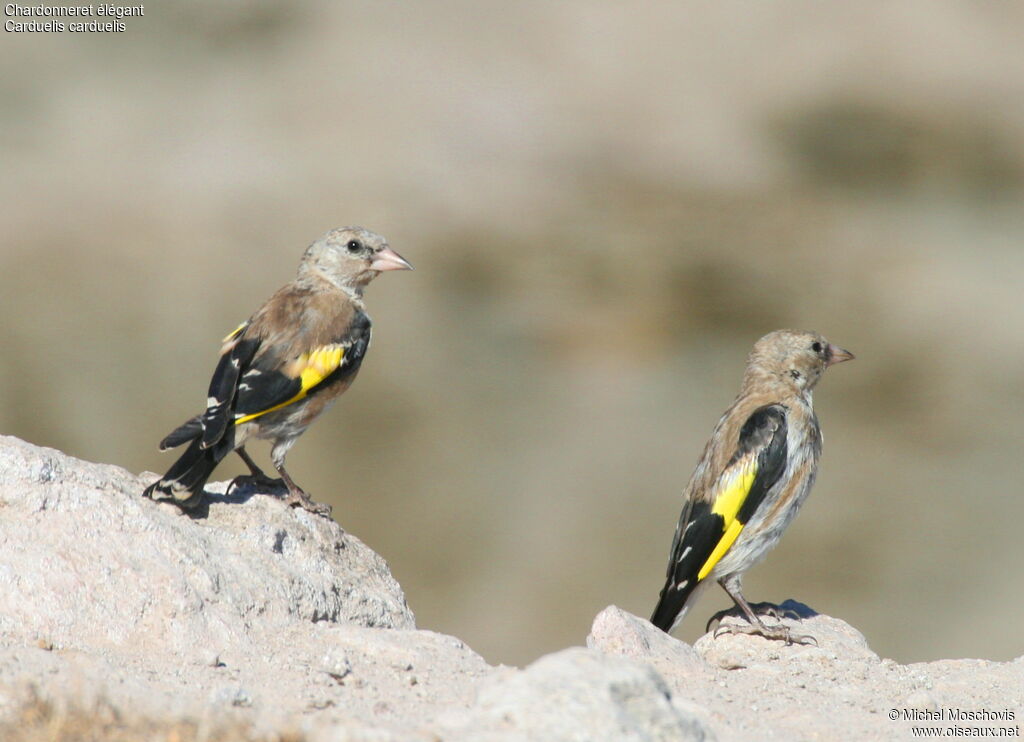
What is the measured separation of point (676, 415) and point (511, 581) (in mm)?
3747

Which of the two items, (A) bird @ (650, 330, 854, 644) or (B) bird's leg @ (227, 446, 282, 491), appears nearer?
(B) bird's leg @ (227, 446, 282, 491)

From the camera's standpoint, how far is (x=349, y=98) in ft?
86.4

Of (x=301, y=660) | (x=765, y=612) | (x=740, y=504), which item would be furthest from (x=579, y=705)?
(x=765, y=612)

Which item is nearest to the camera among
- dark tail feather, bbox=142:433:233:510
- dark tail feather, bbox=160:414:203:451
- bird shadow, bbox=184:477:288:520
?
dark tail feather, bbox=142:433:233:510

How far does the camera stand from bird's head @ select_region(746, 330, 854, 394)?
7.63 meters

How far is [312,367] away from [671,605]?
6.43 feet

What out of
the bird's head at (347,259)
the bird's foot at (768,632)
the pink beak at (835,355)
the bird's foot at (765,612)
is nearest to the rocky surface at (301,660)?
the bird's foot at (768,632)

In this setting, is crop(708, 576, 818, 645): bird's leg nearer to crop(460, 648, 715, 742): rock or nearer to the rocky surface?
the rocky surface

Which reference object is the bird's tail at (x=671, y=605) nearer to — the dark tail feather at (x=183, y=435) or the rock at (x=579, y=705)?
the dark tail feather at (x=183, y=435)

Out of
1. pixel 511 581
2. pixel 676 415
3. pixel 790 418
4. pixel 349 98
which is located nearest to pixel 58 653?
pixel 790 418

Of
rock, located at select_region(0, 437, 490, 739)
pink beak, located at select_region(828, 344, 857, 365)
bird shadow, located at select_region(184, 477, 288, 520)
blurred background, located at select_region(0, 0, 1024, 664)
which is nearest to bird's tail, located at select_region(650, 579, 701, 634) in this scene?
pink beak, located at select_region(828, 344, 857, 365)

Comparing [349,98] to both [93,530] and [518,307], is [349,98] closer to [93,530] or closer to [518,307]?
[518,307]

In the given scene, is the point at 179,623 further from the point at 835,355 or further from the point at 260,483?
the point at 835,355

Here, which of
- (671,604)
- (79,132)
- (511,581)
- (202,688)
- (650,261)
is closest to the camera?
(202,688)
